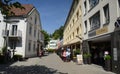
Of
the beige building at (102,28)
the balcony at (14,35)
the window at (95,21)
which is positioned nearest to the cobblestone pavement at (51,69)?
the beige building at (102,28)

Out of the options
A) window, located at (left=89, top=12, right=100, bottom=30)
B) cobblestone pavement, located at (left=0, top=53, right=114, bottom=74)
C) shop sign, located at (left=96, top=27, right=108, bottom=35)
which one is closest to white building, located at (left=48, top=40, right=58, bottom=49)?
window, located at (left=89, top=12, right=100, bottom=30)

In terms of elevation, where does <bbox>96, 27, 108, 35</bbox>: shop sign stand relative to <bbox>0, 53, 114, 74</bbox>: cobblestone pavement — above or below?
above

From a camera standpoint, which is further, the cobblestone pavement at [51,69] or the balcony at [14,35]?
the balcony at [14,35]

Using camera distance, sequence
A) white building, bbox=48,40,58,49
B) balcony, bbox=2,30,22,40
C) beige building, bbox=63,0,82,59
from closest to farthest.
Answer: beige building, bbox=63,0,82,59
balcony, bbox=2,30,22,40
white building, bbox=48,40,58,49

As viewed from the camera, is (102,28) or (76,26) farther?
(76,26)

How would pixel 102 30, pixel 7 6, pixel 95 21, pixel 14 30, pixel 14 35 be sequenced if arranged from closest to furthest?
1. pixel 7 6
2. pixel 102 30
3. pixel 95 21
4. pixel 14 35
5. pixel 14 30

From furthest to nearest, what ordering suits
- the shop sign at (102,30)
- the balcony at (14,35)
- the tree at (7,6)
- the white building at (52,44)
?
the white building at (52,44)
the balcony at (14,35)
the shop sign at (102,30)
the tree at (7,6)

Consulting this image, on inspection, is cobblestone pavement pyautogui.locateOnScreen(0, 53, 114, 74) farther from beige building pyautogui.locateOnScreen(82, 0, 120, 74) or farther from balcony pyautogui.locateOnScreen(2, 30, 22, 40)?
balcony pyautogui.locateOnScreen(2, 30, 22, 40)

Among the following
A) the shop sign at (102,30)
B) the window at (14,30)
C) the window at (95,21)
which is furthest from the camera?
the window at (14,30)

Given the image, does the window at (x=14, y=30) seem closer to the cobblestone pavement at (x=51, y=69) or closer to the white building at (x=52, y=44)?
the cobblestone pavement at (x=51, y=69)

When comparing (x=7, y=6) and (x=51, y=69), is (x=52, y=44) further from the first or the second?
(x=7, y=6)

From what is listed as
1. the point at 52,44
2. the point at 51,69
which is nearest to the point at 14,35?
the point at 51,69

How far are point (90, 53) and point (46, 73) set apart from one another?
31.0ft

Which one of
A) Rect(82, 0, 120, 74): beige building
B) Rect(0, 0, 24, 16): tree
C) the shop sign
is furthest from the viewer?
the shop sign
